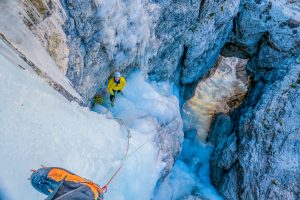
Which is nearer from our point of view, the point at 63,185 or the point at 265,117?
the point at 63,185

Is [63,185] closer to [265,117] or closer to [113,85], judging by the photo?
[113,85]

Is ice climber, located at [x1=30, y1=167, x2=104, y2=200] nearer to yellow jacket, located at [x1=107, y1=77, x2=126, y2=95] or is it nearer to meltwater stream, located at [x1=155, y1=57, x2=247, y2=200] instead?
yellow jacket, located at [x1=107, y1=77, x2=126, y2=95]

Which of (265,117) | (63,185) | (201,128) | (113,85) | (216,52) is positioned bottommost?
(201,128)

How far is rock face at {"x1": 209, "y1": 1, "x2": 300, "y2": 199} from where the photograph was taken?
14336 millimetres

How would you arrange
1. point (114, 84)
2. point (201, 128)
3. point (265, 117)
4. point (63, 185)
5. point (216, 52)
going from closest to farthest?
point (63, 185), point (114, 84), point (265, 117), point (216, 52), point (201, 128)

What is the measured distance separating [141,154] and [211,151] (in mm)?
12229

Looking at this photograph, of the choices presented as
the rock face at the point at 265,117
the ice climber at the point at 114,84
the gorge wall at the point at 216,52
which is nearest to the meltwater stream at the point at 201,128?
the gorge wall at the point at 216,52

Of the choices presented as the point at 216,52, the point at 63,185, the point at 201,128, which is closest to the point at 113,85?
the point at 63,185

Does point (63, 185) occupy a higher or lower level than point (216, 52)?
higher

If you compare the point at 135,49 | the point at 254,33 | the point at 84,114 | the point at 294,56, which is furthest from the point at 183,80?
the point at 84,114

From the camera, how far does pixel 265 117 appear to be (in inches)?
626

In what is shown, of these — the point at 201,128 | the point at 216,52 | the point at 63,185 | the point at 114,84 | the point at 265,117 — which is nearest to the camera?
the point at 63,185

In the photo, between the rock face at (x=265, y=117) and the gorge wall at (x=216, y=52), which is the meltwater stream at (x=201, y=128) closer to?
the gorge wall at (x=216, y=52)

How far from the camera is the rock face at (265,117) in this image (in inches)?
564
